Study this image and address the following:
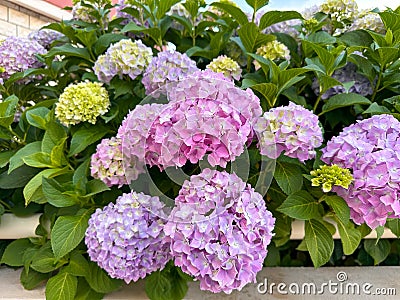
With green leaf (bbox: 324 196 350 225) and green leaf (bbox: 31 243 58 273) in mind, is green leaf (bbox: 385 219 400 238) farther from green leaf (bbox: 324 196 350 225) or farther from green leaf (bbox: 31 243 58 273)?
green leaf (bbox: 31 243 58 273)

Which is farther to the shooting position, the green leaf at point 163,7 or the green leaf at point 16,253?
the green leaf at point 163,7

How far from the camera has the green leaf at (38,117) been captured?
0.71 m

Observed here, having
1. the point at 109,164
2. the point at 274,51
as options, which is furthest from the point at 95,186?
the point at 274,51

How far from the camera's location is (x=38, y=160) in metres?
0.67

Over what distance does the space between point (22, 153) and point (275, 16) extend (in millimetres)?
479

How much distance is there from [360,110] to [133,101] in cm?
39

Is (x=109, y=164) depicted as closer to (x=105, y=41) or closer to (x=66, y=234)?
(x=66, y=234)

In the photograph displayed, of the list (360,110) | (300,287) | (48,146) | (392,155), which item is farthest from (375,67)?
(48,146)

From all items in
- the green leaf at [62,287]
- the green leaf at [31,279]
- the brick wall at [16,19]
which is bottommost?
Answer: the brick wall at [16,19]

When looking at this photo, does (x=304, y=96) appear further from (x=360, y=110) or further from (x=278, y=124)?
(x=278, y=124)

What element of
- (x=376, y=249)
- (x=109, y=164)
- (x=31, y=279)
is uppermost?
(x=109, y=164)

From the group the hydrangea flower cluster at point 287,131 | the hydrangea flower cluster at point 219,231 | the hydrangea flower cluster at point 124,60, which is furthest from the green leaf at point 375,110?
the hydrangea flower cluster at point 124,60

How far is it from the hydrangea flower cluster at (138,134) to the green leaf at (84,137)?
4.4 inches

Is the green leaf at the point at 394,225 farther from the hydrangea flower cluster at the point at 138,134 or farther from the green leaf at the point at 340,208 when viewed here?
the hydrangea flower cluster at the point at 138,134
